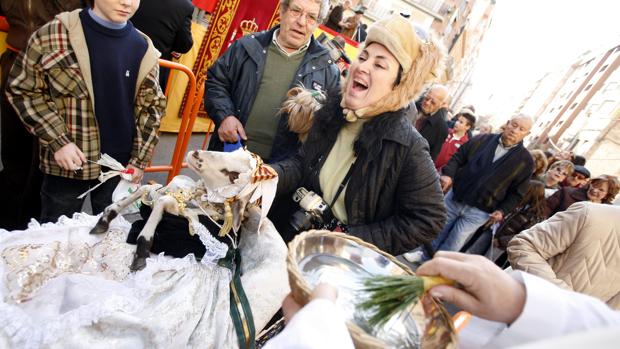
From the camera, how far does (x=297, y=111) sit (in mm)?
2170

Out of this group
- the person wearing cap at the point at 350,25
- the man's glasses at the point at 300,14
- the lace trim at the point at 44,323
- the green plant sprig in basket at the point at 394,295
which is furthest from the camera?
the person wearing cap at the point at 350,25

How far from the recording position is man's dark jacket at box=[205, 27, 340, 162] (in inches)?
97.8

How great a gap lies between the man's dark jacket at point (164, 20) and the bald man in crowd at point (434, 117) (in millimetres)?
3161

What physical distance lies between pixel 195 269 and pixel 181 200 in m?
0.30

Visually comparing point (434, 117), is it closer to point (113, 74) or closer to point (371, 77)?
point (371, 77)

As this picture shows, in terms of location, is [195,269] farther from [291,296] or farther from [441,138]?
[441,138]

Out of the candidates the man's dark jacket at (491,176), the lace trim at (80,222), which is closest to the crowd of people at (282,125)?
the lace trim at (80,222)

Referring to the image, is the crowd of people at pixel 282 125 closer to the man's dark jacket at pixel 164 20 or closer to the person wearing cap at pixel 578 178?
the man's dark jacket at pixel 164 20

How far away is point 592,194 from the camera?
4086 millimetres

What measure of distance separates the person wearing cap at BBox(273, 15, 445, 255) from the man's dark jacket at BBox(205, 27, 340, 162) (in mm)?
674

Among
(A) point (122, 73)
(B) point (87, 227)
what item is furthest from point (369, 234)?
(A) point (122, 73)

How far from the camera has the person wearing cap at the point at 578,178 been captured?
4953 mm

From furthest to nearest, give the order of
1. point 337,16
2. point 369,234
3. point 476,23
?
1. point 476,23
2. point 337,16
3. point 369,234

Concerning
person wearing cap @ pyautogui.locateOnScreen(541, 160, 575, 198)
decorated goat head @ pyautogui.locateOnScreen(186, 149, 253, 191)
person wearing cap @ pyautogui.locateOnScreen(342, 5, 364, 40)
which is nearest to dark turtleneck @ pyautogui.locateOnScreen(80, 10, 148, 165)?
decorated goat head @ pyautogui.locateOnScreen(186, 149, 253, 191)
